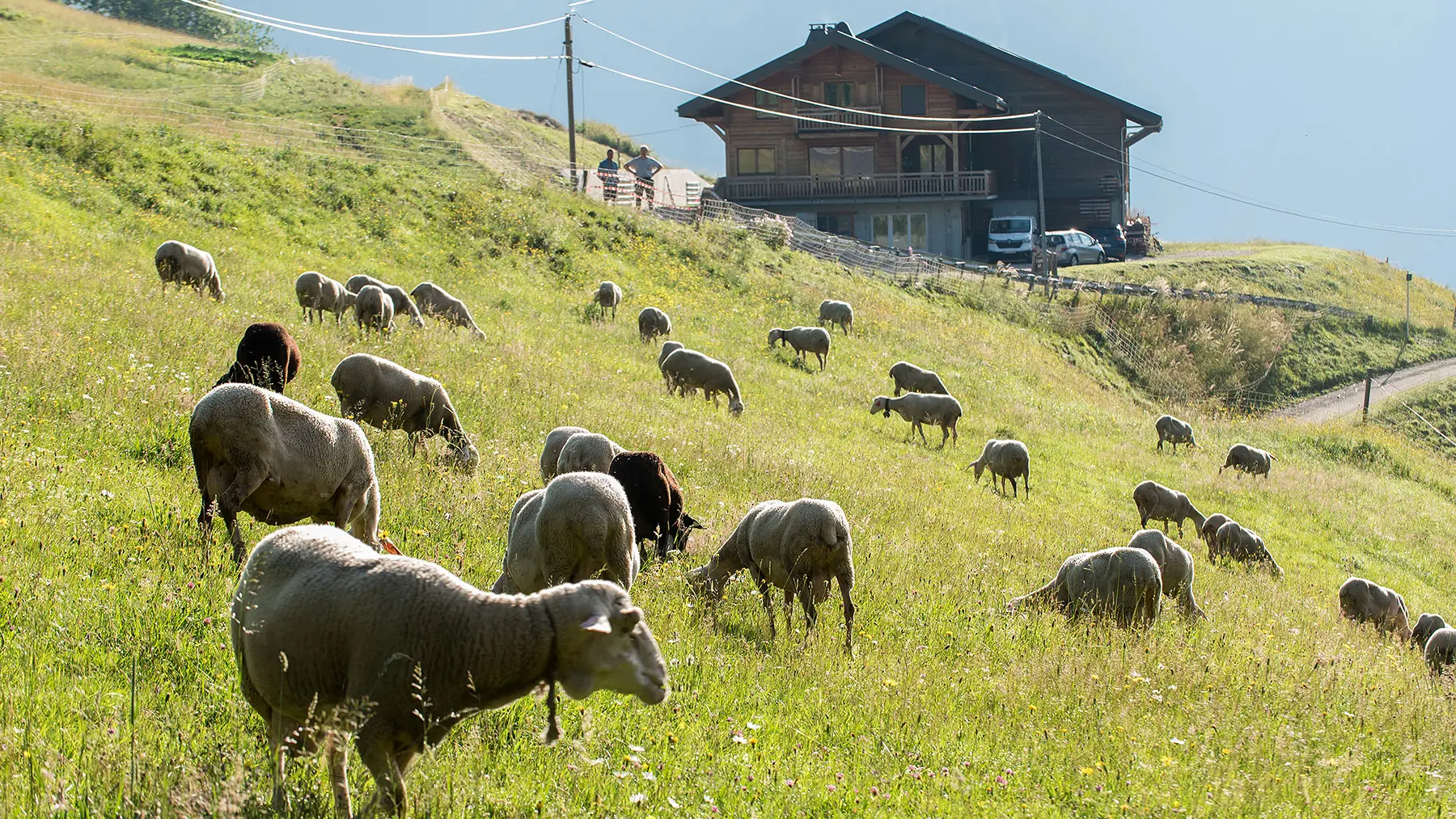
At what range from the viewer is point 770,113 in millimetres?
58344

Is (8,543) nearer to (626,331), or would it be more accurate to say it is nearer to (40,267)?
(40,267)

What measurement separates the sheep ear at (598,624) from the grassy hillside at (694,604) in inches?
38.3

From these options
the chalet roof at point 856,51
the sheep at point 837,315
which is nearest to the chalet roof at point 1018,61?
the chalet roof at point 856,51

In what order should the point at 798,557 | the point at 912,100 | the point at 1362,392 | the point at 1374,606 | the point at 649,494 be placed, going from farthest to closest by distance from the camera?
the point at 912,100, the point at 1362,392, the point at 1374,606, the point at 649,494, the point at 798,557

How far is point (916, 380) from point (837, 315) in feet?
20.2

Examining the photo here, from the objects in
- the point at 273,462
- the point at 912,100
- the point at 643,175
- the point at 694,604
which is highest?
the point at 912,100

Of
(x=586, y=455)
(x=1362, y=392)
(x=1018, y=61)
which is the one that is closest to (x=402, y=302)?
(x=586, y=455)

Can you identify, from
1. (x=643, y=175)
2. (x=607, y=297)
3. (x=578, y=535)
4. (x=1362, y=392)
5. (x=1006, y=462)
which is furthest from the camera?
(x=1362, y=392)

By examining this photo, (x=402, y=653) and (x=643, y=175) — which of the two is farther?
(x=643, y=175)

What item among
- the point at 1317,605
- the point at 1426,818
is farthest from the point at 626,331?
the point at 1426,818

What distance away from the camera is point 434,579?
16.4 feet

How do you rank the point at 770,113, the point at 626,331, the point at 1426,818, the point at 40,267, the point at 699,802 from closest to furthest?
the point at 699,802 → the point at 1426,818 → the point at 40,267 → the point at 626,331 → the point at 770,113

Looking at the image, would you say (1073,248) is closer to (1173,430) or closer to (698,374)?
(1173,430)

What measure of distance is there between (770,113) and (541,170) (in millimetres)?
17566
